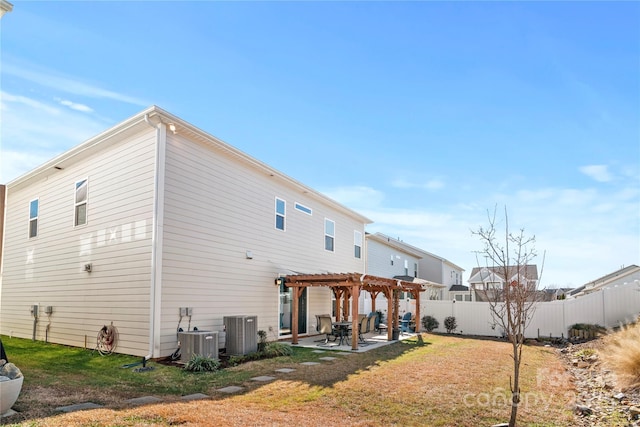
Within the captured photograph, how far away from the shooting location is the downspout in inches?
383

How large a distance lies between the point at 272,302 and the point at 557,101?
10.0 meters

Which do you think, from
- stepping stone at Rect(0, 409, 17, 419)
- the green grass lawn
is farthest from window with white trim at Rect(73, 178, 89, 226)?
stepping stone at Rect(0, 409, 17, 419)

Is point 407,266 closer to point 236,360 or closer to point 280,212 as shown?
point 280,212

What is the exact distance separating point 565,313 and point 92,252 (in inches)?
646

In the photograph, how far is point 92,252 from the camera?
11.8 m

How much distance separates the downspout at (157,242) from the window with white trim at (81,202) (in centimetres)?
347

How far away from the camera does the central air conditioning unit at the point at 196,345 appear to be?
9.45 meters

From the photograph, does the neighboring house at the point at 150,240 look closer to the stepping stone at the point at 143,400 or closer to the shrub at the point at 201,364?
the shrub at the point at 201,364

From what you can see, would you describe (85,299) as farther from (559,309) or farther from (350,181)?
(559,309)

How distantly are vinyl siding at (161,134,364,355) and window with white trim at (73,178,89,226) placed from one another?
354cm

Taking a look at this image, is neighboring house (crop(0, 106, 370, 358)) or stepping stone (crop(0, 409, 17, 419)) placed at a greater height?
neighboring house (crop(0, 106, 370, 358))

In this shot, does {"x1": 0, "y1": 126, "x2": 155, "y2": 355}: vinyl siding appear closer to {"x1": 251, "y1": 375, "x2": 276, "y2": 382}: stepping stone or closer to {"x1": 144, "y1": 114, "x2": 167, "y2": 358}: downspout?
{"x1": 144, "y1": 114, "x2": 167, "y2": 358}: downspout

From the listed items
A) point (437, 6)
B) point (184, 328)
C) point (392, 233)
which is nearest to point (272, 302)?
point (184, 328)

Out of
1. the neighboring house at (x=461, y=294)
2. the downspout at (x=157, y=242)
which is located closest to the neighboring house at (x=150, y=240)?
the downspout at (x=157, y=242)
